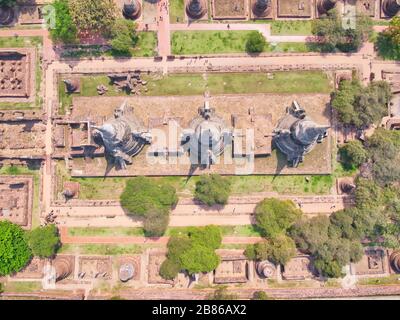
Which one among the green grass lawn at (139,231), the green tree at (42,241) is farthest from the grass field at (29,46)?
the green grass lawn at (139,231)

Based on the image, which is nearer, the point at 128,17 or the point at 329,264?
the point at 329,264

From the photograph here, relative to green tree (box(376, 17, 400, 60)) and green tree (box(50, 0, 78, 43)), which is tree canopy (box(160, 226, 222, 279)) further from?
green tree (box(376, 17, 400, 60))

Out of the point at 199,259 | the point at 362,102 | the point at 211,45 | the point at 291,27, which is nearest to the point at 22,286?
the point at 199,259

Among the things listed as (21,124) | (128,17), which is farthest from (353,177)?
(21,124)

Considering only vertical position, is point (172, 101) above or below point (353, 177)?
above

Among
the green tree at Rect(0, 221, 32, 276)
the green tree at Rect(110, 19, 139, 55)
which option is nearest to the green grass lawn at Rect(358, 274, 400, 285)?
the green tree at Rect(110, 19, 139, 55)

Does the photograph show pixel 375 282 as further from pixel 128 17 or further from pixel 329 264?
pixel 128 17
